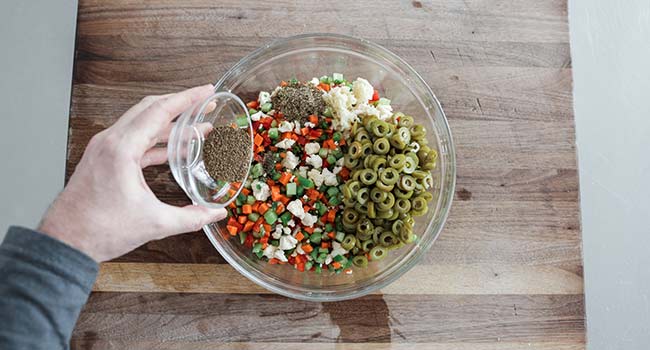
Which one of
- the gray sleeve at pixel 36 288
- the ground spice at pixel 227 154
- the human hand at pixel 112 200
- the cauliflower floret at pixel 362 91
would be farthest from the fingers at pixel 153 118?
the cauliflower floret at pixel 362 91

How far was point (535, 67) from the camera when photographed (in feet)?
5.61

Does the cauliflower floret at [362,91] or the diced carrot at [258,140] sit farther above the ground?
the cauliflower floret at [362,91]

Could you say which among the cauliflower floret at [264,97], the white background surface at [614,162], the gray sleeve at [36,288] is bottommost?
the white background surface at [614,162]

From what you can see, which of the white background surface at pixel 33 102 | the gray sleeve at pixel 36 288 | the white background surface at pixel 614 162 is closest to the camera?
the gray sleeve at pixel 36 288

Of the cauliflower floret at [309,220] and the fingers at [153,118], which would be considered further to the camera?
the cauliflower floret at [309,220]

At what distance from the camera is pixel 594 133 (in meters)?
1.92

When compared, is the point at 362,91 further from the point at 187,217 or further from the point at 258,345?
the point at 258,345

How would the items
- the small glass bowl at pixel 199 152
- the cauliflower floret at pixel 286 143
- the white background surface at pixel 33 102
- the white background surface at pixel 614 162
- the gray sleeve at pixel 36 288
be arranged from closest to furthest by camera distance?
the gray sleeve at pixel 36 288 < the small glass bowl at pixel 199 152 < the cauliflower floret at pixel 286 143 < the white background surface at pixel 33 102 < the white background surface at pixel 614 162

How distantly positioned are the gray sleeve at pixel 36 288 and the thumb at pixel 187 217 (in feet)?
0.68

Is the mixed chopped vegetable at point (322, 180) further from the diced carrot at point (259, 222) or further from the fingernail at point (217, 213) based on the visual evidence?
the fingernail at point (217, 213)

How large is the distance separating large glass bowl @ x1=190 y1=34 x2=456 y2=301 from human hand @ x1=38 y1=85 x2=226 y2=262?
0.33m

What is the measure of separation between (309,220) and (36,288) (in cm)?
69

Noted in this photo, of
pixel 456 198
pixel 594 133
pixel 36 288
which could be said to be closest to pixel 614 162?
pixel 594 133

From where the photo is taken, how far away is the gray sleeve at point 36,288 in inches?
42.7
